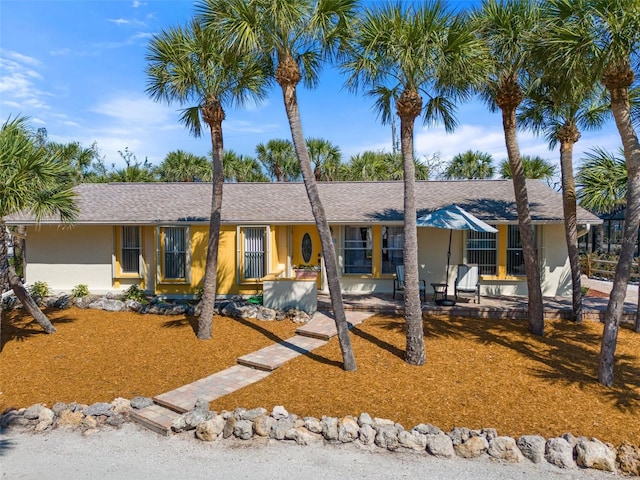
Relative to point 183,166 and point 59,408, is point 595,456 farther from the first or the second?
point 183,166

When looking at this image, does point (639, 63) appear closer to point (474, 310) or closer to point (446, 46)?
point (446, 46)

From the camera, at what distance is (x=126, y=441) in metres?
5.86

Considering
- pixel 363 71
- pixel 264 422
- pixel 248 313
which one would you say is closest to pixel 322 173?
pixel 248 313

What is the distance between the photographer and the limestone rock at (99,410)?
6.38m

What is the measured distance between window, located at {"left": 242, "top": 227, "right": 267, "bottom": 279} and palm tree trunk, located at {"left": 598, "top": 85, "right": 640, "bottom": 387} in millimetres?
9613

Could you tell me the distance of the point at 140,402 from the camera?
6.70 m

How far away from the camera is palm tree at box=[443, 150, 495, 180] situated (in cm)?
2745

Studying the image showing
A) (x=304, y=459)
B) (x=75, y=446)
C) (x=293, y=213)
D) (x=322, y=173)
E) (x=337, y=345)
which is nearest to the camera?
(x=304, y=459)

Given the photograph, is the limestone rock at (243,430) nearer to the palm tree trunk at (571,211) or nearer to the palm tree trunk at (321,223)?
the palm tree trunk at (321,223)

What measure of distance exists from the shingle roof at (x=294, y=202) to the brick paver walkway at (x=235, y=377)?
4.50m

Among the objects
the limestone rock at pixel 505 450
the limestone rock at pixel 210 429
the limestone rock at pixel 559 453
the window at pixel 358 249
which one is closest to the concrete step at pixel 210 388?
the limestone rock at pixel 210 429

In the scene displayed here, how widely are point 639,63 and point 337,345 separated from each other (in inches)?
307

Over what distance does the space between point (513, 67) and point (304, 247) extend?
Result: 8.54 meters

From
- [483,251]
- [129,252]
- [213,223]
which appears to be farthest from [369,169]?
[213,223]
